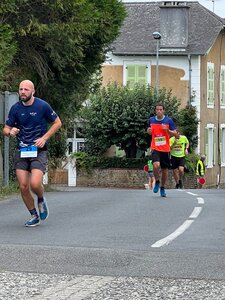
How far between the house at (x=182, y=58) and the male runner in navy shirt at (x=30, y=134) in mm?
33584

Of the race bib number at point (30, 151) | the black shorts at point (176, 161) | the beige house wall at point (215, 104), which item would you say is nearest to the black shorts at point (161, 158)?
the black shorts at point (176, 161)

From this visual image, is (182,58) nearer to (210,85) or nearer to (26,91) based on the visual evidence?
(210,85)

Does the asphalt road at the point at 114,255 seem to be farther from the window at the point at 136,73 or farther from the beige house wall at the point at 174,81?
the window at the point at 136,73

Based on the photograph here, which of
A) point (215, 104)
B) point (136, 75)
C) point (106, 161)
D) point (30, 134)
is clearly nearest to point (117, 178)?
point (106, 161)

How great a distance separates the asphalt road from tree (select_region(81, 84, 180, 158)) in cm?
2939

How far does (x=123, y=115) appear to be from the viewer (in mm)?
44500

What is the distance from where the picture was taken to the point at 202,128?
48.6 m

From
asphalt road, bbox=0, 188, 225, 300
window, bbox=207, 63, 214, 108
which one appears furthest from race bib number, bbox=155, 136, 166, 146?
window, bbox=207, 63, 214, 108

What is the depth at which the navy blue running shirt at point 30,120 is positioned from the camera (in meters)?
12.4

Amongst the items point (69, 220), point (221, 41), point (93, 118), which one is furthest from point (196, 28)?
point (69, 220)

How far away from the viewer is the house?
47.8 m

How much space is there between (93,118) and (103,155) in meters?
2.38

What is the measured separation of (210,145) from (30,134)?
38450 millimetres

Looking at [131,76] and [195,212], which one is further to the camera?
[131,76]
